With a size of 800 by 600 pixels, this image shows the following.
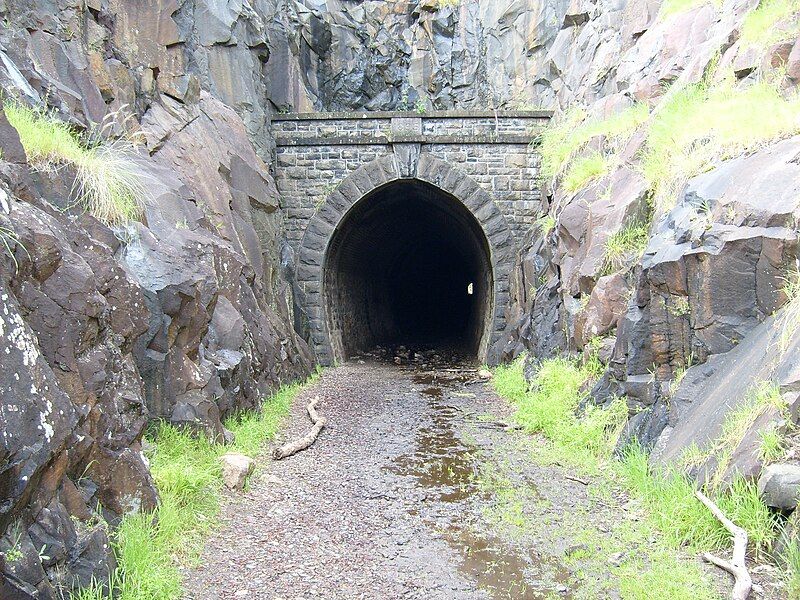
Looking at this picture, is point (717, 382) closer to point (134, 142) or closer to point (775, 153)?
point (775, 153)

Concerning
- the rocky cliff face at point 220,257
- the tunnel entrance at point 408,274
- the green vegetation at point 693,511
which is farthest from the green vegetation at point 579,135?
the green vegetation at point 693,511

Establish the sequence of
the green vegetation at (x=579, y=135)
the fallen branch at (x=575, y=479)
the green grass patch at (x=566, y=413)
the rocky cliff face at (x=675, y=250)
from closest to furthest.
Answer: the rocky cliff face at (x=675, y=250) → the fallen branch at (x=575, y=479) → the green grass patch at (x=566, y=413) → the green vegetation at (x=579, y=135)

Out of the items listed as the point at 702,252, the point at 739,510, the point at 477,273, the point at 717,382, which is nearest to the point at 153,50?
the point at 702,252

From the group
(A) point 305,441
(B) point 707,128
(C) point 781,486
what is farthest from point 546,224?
(C) point 781,486

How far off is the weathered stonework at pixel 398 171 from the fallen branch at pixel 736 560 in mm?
10335

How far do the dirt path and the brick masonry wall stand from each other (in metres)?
7.44

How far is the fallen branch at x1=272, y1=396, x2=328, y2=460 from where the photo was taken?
22.3ft

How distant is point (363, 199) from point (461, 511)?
398 inches

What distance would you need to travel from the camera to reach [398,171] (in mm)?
14305

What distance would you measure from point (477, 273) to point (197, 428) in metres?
14.4

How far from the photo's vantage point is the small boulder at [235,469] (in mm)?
5664

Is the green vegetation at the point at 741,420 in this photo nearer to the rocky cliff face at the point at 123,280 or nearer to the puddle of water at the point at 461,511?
the puddle of water at the point at 461,511

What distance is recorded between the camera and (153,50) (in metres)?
10.0

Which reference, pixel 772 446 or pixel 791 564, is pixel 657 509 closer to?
pixel 772 446
